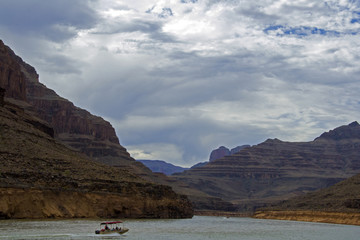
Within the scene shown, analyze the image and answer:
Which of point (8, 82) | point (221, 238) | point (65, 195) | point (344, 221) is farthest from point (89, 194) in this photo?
point (8, 82)

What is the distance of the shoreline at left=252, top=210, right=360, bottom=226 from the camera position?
5423 inches

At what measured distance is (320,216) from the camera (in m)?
155

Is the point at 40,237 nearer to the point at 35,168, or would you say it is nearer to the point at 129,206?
the point at 35,168

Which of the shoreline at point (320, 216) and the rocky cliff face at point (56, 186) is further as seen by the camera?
the shoreline at point (320, 216)

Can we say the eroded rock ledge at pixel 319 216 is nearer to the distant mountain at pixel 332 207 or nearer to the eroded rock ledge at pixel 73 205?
the distant mountain at pixel 332 207

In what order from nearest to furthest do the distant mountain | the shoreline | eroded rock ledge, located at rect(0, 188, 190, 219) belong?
eroded rock ledge, located at rect(0, 188, 190, 219)
the shoreline
the distant mountain

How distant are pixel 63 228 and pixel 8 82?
125m

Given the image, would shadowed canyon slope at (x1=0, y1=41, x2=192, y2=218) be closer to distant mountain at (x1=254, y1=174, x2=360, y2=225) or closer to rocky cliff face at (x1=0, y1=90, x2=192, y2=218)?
rocky cliff face at (x1=0, y1=90, x2=192, y2=218)

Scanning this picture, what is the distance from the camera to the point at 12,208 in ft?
297

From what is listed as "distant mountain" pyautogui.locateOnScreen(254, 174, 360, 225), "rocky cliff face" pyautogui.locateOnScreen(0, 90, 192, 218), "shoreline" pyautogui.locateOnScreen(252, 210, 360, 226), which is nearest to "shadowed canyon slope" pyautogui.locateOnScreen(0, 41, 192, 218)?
"rocky cliff face" pyautogui.locateOnScreen(0, 90, 192, 218)

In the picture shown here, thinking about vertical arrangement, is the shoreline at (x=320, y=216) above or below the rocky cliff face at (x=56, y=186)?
below

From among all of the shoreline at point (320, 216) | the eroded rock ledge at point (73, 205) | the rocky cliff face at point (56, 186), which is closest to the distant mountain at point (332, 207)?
the shoreline at point (320, 216)

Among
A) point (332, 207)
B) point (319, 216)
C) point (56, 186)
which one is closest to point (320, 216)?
point (319, 216)

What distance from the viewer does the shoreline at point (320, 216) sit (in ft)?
452
